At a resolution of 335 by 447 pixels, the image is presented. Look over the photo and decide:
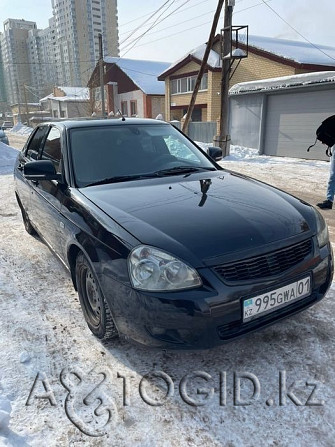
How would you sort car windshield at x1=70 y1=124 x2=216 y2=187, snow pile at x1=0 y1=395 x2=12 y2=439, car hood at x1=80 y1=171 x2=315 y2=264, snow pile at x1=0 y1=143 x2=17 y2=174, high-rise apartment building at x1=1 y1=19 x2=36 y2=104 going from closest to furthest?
snow pile at x1=0 y1=395 x2=12 y2=439 → car hood at x1=80 y1=171 x2=315 y2=264 → car windshield at x1=70 y1=124 x2=216 y2=187 → snow pile at x1=0 y1=143 x2=17 y2=174 → high-rise apartment building at x1=1 y1=19 x2=36 y2=104

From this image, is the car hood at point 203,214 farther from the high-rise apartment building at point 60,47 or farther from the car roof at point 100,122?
the high-rise apartment building at point 60,47

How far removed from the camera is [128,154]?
321 cm

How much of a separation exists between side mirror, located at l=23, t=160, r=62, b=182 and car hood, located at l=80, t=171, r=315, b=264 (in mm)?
420

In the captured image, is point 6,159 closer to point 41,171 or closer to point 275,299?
point 41,171

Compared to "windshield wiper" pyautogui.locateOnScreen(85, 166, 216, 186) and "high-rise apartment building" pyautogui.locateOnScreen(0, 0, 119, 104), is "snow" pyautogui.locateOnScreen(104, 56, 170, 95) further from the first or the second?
"windshield wiper" pyautogui.locateOnScreen(85, 166, 216, 186)

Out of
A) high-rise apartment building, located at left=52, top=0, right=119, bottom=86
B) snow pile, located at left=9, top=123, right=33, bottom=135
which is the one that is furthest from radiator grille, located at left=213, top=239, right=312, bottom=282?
high-rise apartment building, located at left=52, top=0, right=119, bottom=86

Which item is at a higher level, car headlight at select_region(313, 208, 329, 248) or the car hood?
the car hood

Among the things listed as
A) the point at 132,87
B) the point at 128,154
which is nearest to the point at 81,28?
the point at 132,87

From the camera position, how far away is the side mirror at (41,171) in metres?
2.93

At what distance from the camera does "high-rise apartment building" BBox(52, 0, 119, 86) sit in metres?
62.5

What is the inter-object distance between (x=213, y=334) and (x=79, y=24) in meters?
73.1

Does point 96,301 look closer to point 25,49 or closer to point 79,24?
point 79,24

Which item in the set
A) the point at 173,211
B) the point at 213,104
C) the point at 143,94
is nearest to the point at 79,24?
the point at 143,94

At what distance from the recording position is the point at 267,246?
2076 millimetres
